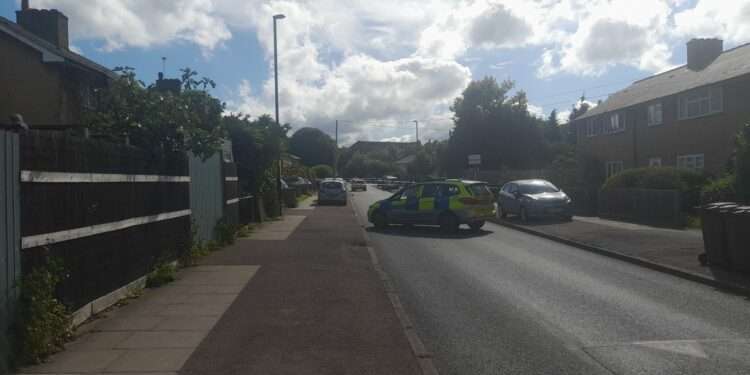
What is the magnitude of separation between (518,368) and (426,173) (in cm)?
7530

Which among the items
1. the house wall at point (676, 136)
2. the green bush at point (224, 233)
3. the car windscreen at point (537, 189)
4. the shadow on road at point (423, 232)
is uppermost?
the house wall at point (676, 136)

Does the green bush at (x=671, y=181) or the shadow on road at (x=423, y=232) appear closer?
the shadow on road at (x=423, y=232)

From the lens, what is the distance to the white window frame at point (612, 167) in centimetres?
3680

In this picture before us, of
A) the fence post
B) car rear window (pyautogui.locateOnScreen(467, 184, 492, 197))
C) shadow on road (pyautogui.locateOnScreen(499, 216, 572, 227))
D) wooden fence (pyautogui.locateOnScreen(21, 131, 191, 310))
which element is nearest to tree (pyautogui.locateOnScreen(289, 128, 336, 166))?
shadow on road (pyautogui.locateOnScreen(499, 216, 572, 227))

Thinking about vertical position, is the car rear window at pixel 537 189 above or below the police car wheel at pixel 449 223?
above

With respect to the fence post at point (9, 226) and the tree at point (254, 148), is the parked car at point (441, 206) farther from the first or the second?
the fence post at point (9, 226)

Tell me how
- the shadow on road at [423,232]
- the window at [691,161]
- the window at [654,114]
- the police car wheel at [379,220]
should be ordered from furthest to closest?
the window at [654,114] → the window at [691,161] → the police car wheel at [379,220] → the shadow on road at [423,232]

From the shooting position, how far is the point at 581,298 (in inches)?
391

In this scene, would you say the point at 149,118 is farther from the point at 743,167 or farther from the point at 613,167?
the point at 613,167

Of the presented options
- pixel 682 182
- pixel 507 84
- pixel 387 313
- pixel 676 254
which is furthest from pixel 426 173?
pixel 387 313

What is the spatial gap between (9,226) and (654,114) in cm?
3108

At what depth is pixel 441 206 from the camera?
21.1m

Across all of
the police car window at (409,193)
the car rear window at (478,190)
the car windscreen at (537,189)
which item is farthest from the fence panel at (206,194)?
the car windscreen at (537,189)

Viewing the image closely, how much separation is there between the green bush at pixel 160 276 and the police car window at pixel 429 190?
11304 mm
